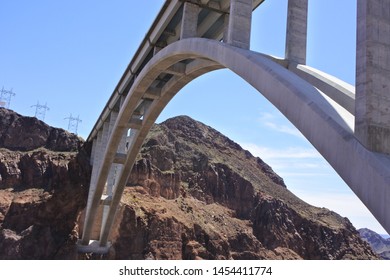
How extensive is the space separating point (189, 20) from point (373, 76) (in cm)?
955

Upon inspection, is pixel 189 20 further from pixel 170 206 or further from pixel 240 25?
pixel 170 206

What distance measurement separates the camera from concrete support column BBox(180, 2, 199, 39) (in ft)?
49.2

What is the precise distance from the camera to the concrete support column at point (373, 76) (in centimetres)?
637

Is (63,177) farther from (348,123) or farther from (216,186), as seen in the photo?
(348,123)

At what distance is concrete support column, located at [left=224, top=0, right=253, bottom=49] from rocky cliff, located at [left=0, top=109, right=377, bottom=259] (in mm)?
34317

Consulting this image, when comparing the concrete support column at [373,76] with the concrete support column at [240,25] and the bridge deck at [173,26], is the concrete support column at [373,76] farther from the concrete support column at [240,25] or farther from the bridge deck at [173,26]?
the bridge deck at [173,26]

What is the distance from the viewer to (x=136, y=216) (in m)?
53.0

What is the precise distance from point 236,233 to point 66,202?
29663 millimetres

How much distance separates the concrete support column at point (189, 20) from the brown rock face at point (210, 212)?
117ft

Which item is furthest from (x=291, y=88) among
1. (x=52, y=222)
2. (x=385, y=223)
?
(x=52, y=222)

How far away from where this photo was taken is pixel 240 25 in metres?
11.1

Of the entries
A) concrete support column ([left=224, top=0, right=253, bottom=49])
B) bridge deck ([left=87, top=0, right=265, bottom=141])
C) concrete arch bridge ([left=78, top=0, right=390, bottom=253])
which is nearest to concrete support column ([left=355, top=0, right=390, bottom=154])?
concrete arch bridge ([left=78, top=0, right=390, bottom=253])

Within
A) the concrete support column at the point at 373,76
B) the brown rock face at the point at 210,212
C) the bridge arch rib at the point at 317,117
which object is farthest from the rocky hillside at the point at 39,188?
the concrete support column at the point at 373,76

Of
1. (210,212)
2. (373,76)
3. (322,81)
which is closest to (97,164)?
(322,81)
